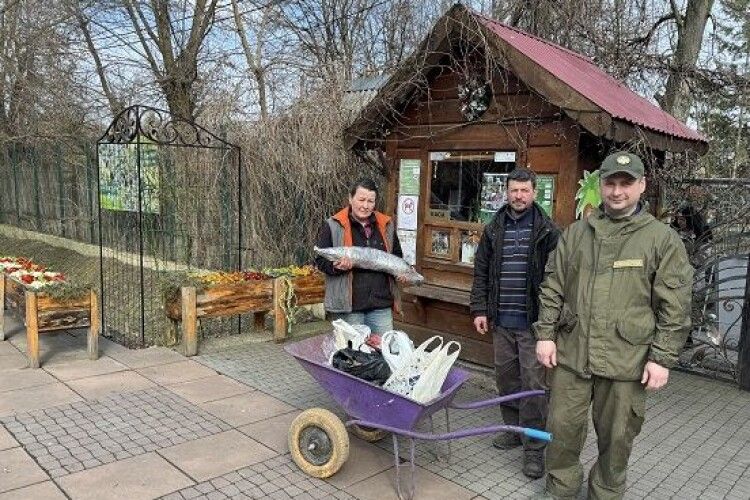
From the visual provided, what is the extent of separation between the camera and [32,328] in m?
5.20

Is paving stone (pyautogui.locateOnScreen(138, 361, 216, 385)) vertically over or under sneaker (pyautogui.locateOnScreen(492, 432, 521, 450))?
under

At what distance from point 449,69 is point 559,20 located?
3.80 meters

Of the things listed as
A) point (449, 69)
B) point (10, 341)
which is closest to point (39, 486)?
point (10, 341)

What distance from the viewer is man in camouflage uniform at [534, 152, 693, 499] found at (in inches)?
110

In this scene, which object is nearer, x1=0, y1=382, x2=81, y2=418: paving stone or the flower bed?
x1=0, y1=382, x2=81, y2=418: paving stone

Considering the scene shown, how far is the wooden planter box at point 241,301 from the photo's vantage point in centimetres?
582

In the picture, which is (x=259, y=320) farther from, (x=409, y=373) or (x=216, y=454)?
(x=409, y=373)

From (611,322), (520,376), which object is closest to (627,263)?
(611,322)

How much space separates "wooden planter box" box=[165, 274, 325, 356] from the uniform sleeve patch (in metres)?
4.19

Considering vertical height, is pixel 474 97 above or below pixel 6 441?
above

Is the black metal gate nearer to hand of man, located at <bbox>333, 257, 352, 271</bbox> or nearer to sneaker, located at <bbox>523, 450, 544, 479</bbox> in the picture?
hand of man, located at <bbox>333, 257, 352, 271</bbox>

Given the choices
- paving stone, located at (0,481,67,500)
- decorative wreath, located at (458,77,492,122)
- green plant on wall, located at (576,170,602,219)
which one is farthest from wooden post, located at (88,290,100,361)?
green plant on wall, located at (576,170,602,219)

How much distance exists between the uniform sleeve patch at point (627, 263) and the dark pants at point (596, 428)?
0.59 m

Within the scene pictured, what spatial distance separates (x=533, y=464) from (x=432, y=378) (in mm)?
987
